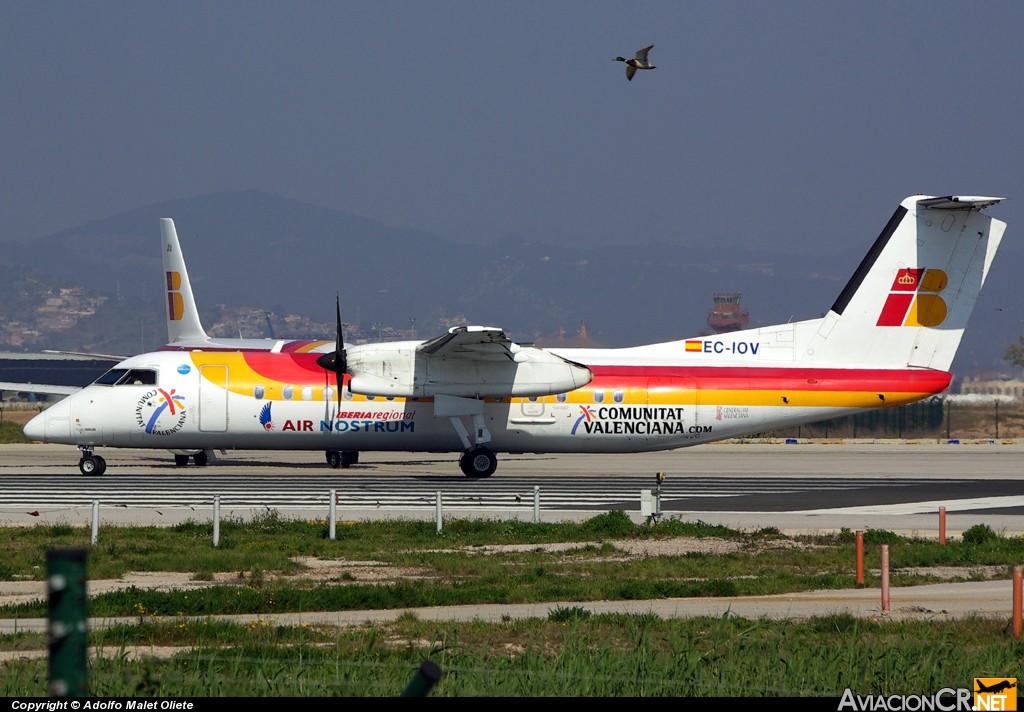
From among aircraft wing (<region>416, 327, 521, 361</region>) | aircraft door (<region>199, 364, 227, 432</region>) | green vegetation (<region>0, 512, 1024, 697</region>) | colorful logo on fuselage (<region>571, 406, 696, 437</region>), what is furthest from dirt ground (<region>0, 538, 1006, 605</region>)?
aircraft door (<region>199, 364, 227, 432</region>)

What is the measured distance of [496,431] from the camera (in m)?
35.2

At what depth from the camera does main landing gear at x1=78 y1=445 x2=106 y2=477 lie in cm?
3484

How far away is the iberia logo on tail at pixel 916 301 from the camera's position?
3534 cm

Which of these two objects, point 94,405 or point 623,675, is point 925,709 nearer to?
point 623,675

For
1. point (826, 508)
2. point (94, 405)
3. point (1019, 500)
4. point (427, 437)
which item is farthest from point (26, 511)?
point (1019, 500)

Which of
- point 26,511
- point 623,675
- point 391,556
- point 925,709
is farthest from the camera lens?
point 26,511

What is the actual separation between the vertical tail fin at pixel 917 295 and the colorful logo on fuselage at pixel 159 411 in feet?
64.0

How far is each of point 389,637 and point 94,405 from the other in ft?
81.5

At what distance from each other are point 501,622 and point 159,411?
23.7 meters

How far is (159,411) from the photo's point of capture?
114ft

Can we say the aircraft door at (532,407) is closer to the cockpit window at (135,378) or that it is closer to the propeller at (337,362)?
the propeller at (337,362)

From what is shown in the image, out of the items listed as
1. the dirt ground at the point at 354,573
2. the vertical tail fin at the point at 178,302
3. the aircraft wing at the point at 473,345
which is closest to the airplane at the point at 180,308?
the vertical tail fin at the point at 178,302

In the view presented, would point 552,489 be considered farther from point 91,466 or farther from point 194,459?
point 194,459

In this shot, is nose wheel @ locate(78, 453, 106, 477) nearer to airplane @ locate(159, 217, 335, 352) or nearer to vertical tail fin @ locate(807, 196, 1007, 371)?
airplane @ locate(159, 217, 335, 352)
